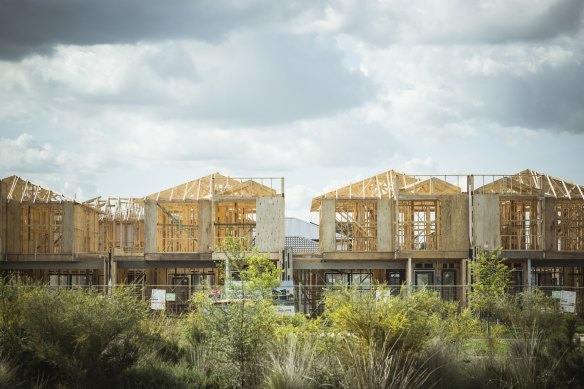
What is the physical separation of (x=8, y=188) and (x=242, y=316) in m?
29.7

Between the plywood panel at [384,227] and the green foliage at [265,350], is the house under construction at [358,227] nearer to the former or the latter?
the plywood panel at [384,227]

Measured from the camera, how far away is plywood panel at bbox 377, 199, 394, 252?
4088cm

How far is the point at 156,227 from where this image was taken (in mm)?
42219

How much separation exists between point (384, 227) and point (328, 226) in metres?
2.90

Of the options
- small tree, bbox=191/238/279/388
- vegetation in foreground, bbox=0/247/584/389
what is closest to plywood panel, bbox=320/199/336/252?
vegetation in foreground, bbox=0/247/584/389

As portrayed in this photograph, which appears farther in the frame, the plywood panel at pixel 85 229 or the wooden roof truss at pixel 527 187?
the plywood panel at pixel 85 229

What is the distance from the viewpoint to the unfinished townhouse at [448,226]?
40469 millimetres

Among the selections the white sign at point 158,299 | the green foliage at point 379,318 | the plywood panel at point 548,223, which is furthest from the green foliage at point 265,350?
the plywood panel at point 548,223

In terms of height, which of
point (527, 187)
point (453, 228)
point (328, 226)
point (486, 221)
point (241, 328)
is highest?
point (527, 187)

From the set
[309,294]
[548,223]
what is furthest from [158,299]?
[548,223]

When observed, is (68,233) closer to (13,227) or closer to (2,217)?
(13,227)

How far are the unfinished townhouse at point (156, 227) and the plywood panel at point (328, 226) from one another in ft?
7.19

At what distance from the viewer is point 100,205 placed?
51969mm

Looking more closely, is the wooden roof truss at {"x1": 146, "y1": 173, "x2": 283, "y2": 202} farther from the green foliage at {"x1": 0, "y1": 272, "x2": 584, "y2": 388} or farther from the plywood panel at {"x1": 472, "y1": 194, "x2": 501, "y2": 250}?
the green foliage at {"x1": 0, "y1": 272, "x2": 584, "y2": 388}
